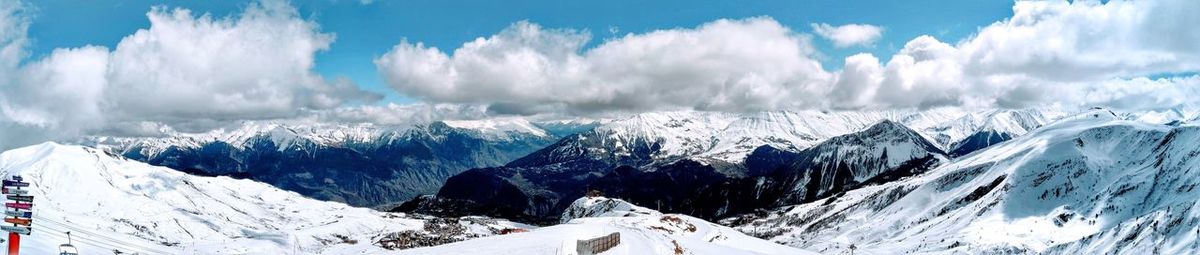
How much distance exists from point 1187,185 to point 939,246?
163 ft

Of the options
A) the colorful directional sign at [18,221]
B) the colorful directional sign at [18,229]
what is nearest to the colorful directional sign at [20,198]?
the colorful directional sign at [18,221]

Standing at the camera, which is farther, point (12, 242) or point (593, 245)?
point (12, 242)

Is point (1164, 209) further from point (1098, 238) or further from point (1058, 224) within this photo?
point (1058, 224)

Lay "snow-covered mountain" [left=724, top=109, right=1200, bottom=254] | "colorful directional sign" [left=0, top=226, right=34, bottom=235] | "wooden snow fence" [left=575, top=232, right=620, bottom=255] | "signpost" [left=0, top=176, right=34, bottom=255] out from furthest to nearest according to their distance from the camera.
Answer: "snow-covered mountain" [left=724, top=109, right=1200, bottom=254], "signpost" [left=0, top=176, right=34, bottom=255], "colorful directional sign" [left=0, top=226, right=34, bottom=235], "wooden snow fence" [left=575, top=232, right=620, bottom=255]

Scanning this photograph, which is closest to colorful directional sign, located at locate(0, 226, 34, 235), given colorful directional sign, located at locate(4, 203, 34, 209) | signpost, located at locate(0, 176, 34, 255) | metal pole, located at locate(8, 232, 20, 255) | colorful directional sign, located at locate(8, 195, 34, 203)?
signpost, located at locate(0, 176, 34, 255)

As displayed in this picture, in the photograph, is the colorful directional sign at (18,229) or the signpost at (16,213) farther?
the signpost at (16,213)

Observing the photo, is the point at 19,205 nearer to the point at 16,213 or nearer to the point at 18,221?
the point at 16,213

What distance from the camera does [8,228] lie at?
52.1 metres

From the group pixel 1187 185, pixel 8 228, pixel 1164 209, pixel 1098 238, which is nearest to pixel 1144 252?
pixel 1098 238

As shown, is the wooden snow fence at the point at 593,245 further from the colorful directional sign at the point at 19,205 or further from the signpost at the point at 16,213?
the colorful directional sign at the point at 19,205

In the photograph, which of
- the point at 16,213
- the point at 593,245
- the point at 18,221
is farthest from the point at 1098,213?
the point at 16,213

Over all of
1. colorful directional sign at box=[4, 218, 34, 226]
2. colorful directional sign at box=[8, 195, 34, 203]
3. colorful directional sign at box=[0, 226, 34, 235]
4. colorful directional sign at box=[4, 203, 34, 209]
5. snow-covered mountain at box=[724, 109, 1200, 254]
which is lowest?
snow-covered mountain at box=[724, 109, 1200, 254]

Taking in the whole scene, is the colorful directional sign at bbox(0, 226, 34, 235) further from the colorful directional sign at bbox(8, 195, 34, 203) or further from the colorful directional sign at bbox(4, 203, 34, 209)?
the colorful directional sign at bbox(8, 195, 34, 203)

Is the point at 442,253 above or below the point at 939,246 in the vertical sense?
above
